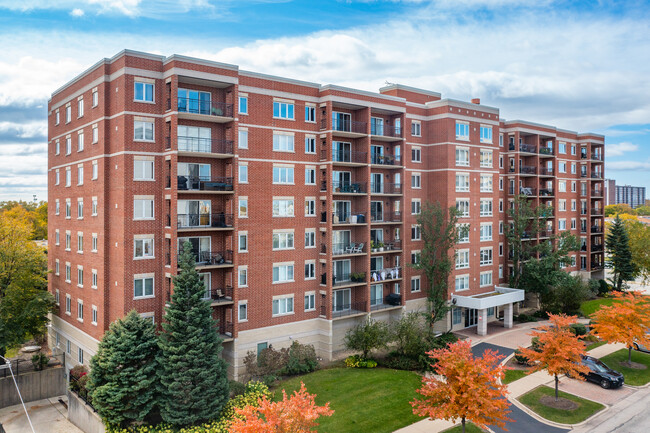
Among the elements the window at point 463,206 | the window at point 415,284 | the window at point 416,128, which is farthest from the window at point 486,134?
the window at point 415,284

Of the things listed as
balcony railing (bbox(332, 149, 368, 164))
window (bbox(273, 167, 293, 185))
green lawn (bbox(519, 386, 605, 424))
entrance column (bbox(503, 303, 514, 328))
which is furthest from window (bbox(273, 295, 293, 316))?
entrance column (bbox(503, 303, 514, 328))

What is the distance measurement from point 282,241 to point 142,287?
32.2 feet

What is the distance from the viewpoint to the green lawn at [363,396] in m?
24.2

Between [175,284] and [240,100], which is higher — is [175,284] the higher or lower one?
the lower one

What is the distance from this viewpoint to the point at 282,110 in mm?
33219

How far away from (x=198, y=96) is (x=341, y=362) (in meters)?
20.6

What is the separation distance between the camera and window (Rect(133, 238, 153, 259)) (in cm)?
2783

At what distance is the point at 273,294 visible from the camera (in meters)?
32.5

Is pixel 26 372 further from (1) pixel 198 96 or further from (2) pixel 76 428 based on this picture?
(1) pixel 198 96

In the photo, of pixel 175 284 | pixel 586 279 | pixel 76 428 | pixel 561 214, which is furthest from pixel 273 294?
pixel 586 279

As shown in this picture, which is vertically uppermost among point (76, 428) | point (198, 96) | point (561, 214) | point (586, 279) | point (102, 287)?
point (198, 96)

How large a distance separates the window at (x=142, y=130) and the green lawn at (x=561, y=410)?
1070 inches

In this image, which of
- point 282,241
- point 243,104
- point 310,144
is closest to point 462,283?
point 282,241

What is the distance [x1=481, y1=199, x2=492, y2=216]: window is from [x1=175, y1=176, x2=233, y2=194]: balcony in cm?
2519
